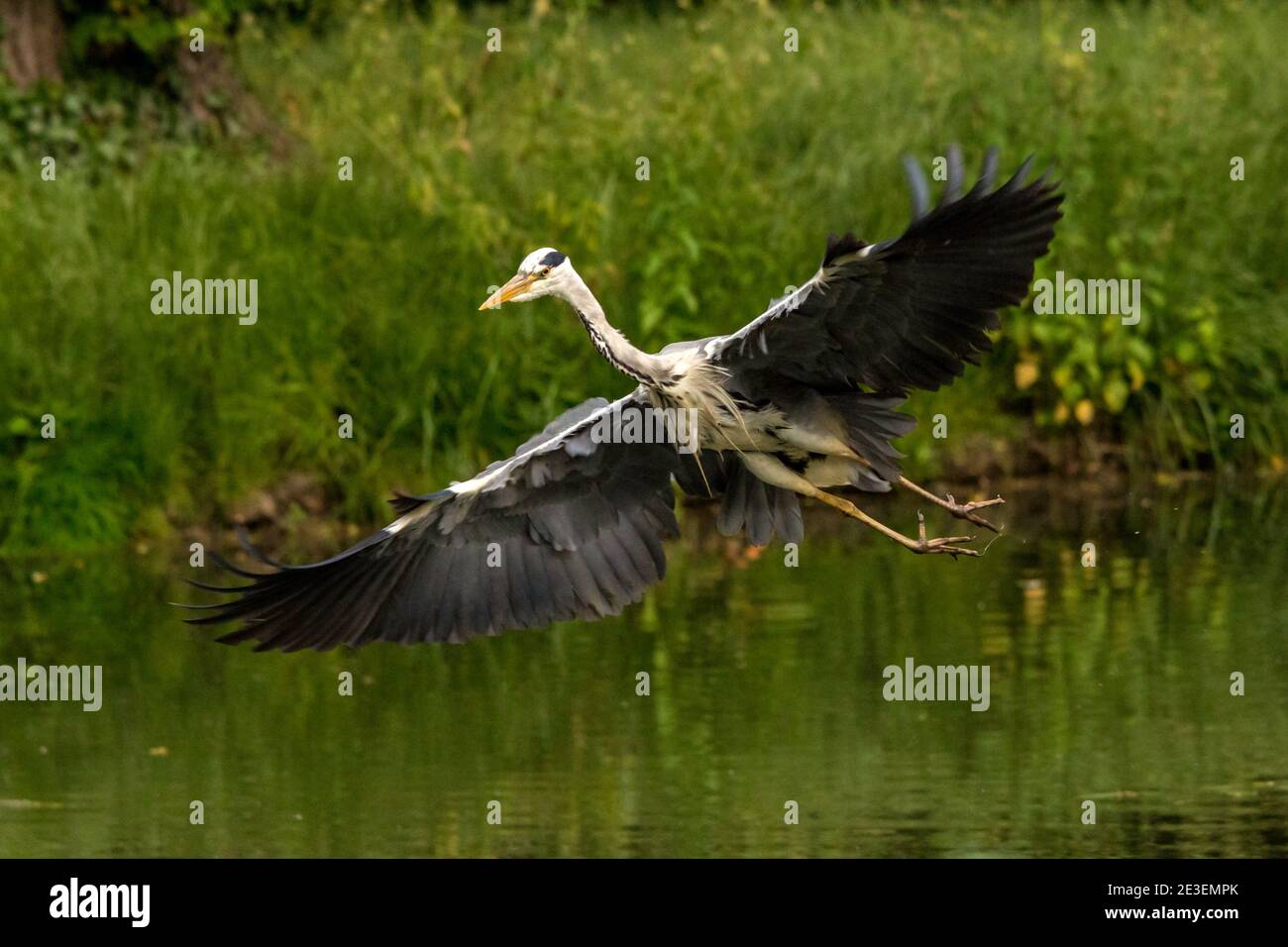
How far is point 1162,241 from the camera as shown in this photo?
15102 mm

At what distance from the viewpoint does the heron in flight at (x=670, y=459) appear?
7.48 meters

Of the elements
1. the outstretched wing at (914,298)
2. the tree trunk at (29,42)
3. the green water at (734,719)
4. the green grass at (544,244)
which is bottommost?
the green water at (734,719)

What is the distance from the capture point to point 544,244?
1480cm

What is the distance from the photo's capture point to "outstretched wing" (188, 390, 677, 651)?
802cm

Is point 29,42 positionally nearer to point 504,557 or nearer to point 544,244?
point 544,244

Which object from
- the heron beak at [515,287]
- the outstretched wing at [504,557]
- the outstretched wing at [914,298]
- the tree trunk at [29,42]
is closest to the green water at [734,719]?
the outstretched wing at [504,557]

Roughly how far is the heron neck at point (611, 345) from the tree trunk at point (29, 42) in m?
11.0

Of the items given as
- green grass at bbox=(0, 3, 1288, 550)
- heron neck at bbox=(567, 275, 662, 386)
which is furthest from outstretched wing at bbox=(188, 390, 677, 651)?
green grass at bbox=(0, 3, 1288, 550)

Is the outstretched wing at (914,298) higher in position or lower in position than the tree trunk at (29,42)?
lower

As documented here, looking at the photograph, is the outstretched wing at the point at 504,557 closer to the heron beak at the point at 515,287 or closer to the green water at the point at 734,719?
the heron beak at the point at 515,287

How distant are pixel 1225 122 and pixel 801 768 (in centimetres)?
838

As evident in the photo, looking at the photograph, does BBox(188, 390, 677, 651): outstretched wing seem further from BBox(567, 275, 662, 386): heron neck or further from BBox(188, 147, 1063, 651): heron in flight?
BBox(567, 275, 662, 386): heron neck
